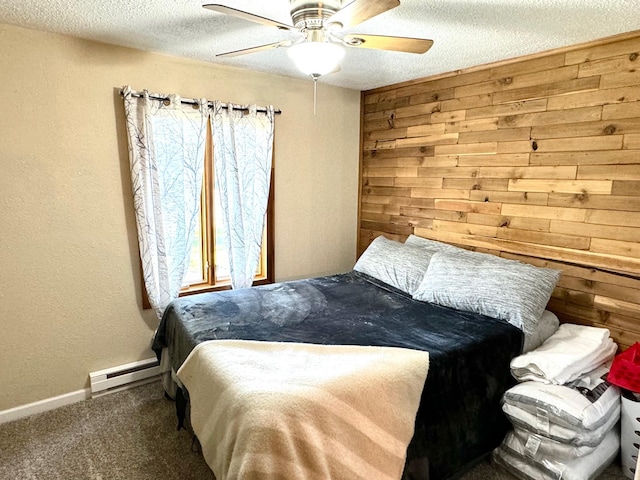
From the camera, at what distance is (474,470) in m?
1.99

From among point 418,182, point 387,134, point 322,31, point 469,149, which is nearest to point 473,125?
point 469,149

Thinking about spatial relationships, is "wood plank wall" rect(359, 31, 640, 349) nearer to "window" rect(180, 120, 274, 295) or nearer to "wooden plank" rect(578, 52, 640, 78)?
"wooden plank" rect(578, 52, 640, 78)

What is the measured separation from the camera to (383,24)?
6.57 ft

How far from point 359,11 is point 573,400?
194cm

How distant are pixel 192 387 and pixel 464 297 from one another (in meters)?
1.60

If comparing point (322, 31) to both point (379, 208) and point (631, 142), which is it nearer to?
point (631, 142)

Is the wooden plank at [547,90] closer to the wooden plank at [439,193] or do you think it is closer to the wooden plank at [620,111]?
the wooden plank at [620,111]

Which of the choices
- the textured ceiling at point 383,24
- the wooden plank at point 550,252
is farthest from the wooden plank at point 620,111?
the wooden plank at point 550,252

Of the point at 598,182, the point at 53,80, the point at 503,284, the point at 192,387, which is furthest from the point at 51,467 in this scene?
the point at 598,182

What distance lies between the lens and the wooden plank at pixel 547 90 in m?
2.25

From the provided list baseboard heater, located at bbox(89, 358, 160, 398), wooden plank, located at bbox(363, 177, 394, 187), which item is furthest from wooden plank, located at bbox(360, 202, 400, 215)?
baseboard heater, located at bbox(89, 358, 160, 398)

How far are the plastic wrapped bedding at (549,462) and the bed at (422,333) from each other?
0.09m

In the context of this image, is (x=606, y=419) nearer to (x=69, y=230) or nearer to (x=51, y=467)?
(x=51, y=467)

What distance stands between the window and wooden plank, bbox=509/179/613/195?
212cm
